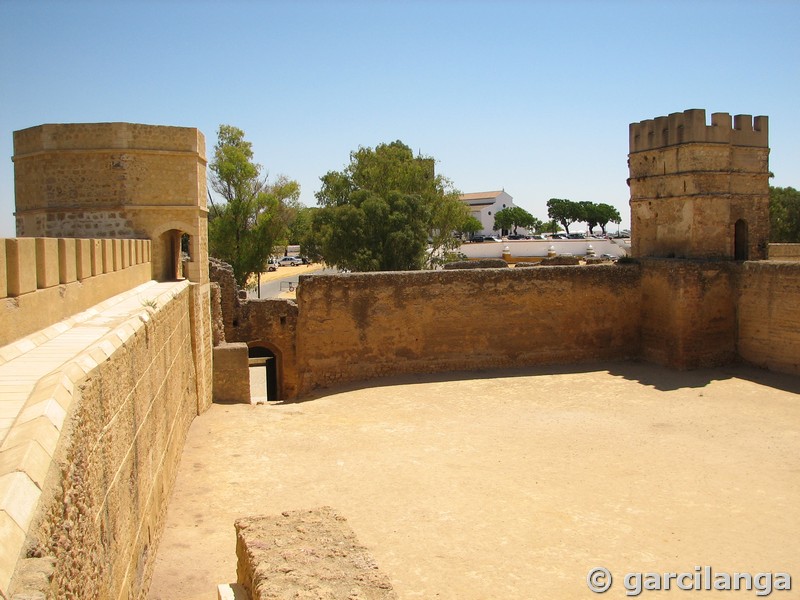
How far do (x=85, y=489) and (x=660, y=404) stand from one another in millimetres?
11608

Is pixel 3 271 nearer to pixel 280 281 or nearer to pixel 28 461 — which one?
pixel 28 461

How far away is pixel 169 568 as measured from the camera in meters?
6.89

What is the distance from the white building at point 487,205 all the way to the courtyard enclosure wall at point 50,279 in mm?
76525

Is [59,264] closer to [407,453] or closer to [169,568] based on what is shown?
[169,568]

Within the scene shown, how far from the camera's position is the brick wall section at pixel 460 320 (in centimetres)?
1491

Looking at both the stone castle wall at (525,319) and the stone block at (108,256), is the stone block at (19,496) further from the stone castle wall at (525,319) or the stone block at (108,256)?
the stone castle wall at (525,319)

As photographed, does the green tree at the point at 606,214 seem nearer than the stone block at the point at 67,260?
No

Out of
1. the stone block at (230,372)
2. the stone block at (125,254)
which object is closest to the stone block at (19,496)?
the stone block at (125,254)

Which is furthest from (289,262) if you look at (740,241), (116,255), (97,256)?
(97,256)

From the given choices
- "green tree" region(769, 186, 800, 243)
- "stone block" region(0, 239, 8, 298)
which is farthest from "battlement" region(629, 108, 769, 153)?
"green tree" region(769, 186, 800, 243)

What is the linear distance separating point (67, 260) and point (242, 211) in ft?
75.6

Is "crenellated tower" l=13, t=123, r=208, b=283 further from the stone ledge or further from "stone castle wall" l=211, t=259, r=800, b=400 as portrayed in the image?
the stone ledge

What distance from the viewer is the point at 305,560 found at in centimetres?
473

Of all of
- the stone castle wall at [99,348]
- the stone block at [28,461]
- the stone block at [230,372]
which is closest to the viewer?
the stone block at [28,461]
